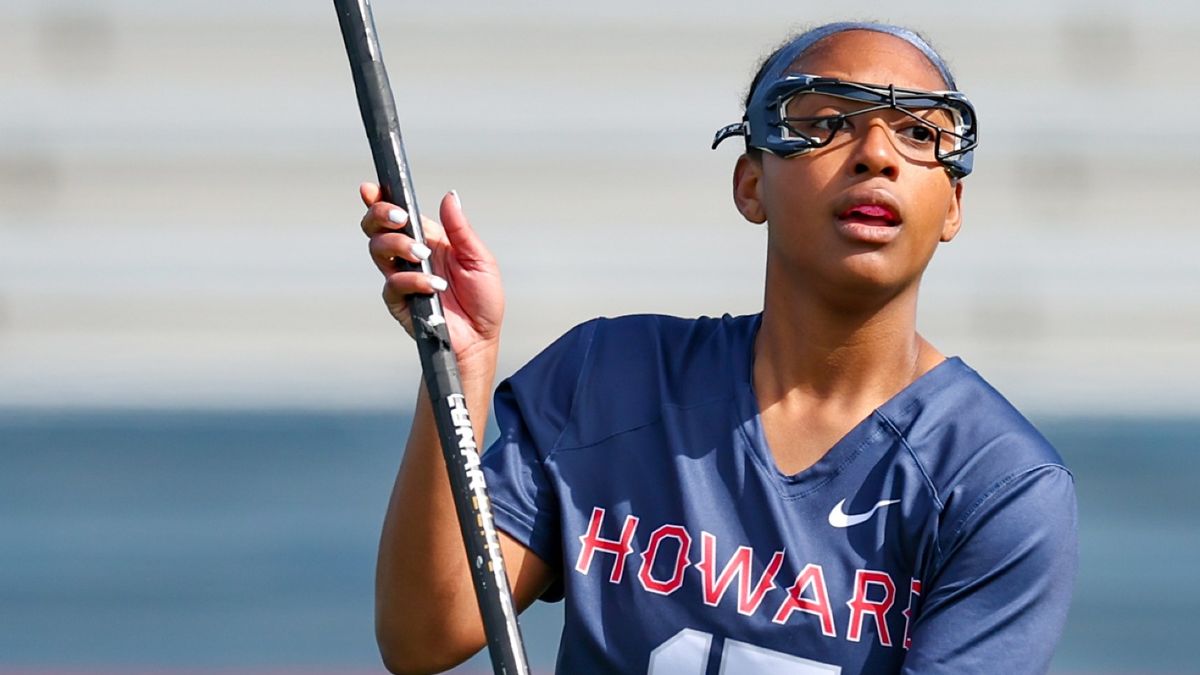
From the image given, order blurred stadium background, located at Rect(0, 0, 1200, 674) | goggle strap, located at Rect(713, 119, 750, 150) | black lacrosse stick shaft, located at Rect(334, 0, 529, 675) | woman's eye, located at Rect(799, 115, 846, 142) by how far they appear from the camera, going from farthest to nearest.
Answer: blurred stadium background, located at Rect(0, 0, 1200, 674), goggle strap, located at Rect(713, 119, 750, 150), woman's eye, located at Rect(799, 115, 846, 142), black lacrosse stick shaft, located at Rect(334, 0, 529, 675)

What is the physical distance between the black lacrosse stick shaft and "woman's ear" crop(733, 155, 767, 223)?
487 millimetres

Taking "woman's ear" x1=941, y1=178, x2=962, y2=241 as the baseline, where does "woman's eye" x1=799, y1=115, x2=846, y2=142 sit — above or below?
above

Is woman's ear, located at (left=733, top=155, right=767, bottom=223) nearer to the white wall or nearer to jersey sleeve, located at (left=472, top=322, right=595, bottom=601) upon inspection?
jersey sleeve, located at (left=472, top=322, right=595, bottom=601)

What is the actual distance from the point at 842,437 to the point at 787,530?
14cm

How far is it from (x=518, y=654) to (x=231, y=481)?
5.90 metres

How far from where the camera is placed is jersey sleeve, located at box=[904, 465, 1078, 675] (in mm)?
1900

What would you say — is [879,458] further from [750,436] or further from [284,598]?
[284,598]

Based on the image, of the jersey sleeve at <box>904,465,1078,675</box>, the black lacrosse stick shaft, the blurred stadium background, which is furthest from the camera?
the blurred stadium background

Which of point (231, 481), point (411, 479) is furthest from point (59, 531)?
point (411, 479)

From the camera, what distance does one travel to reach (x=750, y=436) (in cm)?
204

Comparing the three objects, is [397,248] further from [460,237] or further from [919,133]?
[919,133]

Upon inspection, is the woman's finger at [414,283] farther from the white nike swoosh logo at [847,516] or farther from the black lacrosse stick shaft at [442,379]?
the white nike swoosh logo at [847,516]

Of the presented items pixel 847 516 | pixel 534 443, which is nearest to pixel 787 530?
pixel 847 516

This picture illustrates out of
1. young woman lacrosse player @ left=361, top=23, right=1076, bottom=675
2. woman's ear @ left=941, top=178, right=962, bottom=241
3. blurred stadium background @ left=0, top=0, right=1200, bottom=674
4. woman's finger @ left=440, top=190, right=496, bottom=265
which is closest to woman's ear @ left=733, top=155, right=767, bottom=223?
young woman lacrosse player @ left=361, top=23, right=1076, bottom=675
